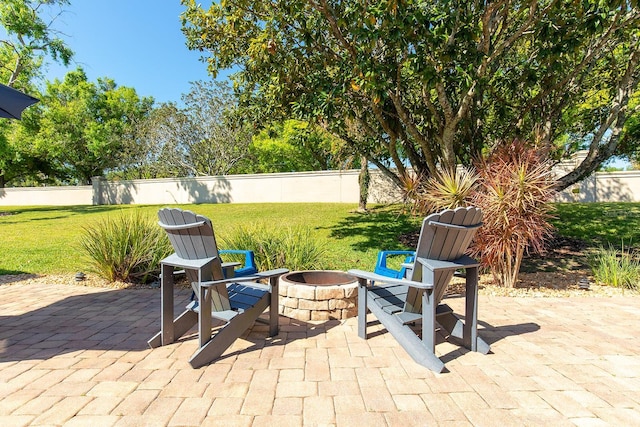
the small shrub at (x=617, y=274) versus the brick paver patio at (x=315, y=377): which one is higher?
the small shrub at (x=617, y=274)

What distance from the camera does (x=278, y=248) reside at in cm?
526

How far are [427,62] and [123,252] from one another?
5262mm

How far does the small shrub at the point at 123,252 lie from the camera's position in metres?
5.20

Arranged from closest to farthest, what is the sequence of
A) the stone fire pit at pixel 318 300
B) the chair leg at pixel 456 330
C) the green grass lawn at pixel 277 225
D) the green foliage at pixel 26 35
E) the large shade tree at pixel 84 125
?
the chair leg at pixel 456 330, the stone fire pit at pixel 318 300, the green grass lawn at pixel 277 225, the green foliage at pixel 26 35, the large shade tree at pixel 84 125

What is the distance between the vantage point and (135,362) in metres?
2.65

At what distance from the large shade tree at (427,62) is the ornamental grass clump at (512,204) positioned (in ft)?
3.44

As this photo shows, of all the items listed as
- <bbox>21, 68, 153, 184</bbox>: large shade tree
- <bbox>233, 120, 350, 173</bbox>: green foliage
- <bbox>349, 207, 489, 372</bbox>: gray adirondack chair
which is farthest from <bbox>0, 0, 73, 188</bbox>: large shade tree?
<bbox>349, 207, 489, 372</bbox>: gray adirondack chair

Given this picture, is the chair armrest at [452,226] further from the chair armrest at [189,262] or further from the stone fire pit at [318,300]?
the chair armrest at [189,262]

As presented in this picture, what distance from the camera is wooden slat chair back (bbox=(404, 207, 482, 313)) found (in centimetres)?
263

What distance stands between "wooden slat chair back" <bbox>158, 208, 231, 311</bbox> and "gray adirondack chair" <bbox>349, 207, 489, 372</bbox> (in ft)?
3.99

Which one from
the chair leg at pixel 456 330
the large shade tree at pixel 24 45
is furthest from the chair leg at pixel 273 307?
the large shade tree at pixel 24 45

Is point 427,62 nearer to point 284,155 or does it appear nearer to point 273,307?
point 273,307

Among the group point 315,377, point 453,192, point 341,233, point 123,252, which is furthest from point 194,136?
point 315,377

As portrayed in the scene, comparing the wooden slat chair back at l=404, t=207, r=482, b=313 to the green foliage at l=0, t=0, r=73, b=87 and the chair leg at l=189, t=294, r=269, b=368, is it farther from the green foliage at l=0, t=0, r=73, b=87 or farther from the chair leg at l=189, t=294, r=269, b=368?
the green foliage at l=0, t=0, r=73, b=87
